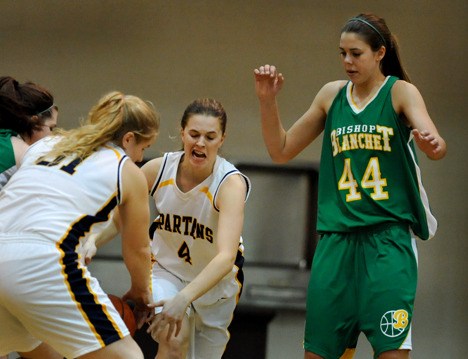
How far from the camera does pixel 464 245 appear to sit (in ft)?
24.5

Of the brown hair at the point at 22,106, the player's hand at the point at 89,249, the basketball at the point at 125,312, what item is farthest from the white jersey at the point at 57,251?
the brown hair at the point at 22,106

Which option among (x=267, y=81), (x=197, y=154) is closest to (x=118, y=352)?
(x=197, y=154)

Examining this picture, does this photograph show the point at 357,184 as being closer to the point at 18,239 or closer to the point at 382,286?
the point at 382,286

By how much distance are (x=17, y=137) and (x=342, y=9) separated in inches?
150

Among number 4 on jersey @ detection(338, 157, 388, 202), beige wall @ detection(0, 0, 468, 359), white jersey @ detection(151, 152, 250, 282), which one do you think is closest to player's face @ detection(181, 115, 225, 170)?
white jersey @ detection(151, 152, 250, 282)

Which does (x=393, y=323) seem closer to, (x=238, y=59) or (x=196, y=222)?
(x=196, y=222)

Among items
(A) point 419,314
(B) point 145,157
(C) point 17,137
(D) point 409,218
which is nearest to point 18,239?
(C) point 17,137

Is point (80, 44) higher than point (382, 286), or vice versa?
point (80, 44)

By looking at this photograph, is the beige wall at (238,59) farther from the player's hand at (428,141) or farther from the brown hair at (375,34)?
the player's hand at (428,141)

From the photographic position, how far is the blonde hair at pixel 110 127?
3721 millimetres

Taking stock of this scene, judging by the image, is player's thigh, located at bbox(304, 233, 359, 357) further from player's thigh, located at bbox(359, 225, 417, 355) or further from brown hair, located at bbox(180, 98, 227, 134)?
brown hair, located at bbox(180, 98, 227, 134)

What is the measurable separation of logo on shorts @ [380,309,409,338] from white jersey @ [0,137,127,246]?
123 cm

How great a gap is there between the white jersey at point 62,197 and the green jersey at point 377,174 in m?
0.99

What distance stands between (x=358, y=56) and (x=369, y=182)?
0.56 metres
